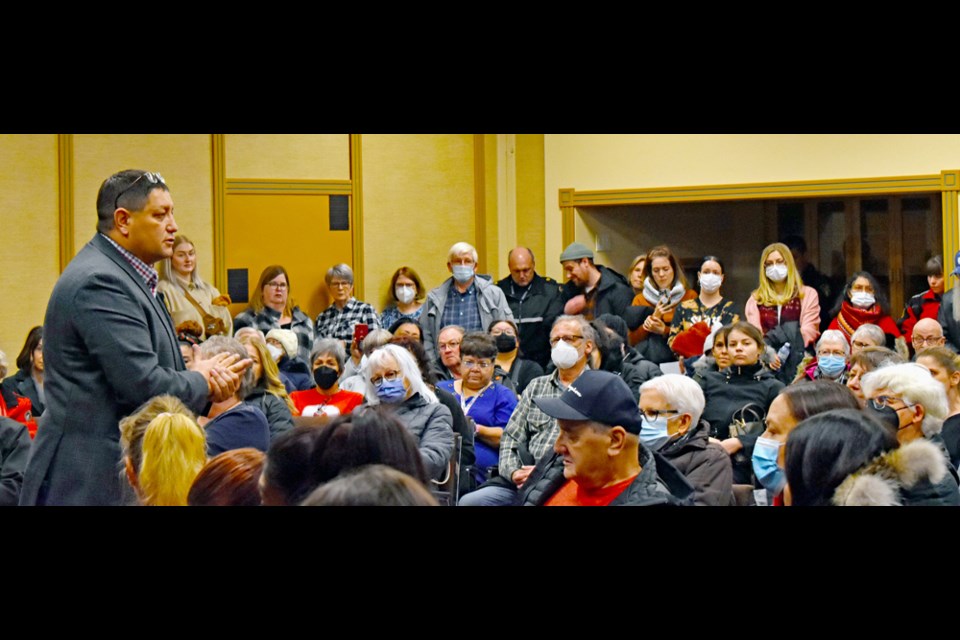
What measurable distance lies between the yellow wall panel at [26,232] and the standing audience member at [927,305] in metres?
4.49

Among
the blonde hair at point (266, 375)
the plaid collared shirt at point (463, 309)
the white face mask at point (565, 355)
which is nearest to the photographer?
the blonde hair at point (266, 375)

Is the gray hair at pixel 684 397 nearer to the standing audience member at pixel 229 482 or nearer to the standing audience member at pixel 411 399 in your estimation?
the standing audience member at pixel 411 399

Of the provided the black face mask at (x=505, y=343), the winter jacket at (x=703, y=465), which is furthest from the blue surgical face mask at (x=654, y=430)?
the black face mask at (x=505, y=343)

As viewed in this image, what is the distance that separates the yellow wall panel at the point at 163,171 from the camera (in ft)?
25.1

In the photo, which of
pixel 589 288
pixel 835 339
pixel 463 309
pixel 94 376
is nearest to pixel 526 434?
pixel 835 339

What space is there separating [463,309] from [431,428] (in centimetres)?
286

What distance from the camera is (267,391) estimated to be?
4555 millimetres

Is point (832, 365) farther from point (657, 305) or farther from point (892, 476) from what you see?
point (892, 476)

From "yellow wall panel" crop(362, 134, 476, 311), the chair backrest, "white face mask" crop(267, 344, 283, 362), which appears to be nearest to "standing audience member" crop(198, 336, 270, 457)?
the chair backrest

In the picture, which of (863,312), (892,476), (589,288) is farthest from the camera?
(589,288)

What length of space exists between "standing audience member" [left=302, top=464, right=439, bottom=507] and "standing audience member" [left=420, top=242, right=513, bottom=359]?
16.9 ft

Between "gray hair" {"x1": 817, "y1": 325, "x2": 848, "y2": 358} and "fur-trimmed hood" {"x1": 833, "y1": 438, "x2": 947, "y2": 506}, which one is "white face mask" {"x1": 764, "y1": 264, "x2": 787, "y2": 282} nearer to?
"gray hair" {"x1": 817, "y1": 325, "x2": 848, "y2": 358}
